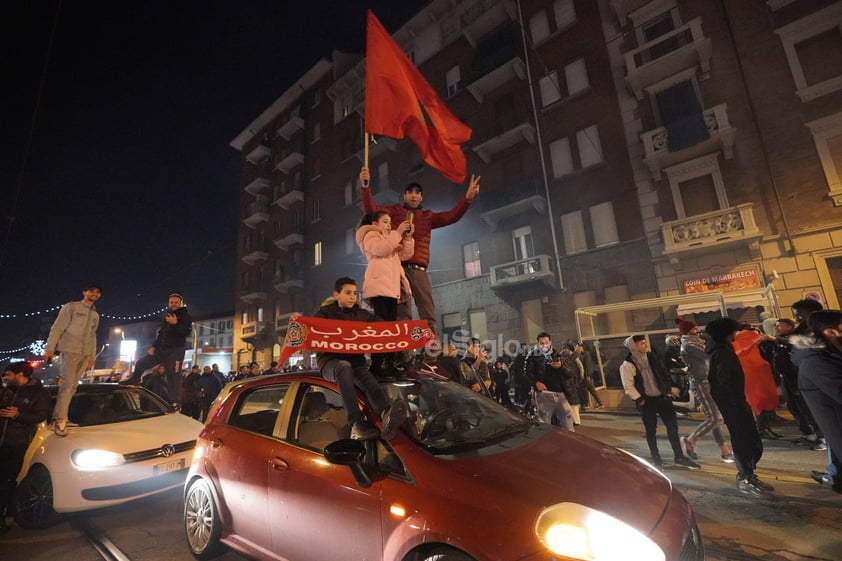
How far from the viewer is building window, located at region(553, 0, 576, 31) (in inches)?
708

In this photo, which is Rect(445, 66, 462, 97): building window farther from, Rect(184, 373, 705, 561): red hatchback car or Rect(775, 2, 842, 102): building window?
Rect(184, 373, 705, 561): red hatchback car

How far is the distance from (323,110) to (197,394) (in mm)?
25430

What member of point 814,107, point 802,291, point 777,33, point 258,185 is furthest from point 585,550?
point 258,185

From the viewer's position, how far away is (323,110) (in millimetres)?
30203

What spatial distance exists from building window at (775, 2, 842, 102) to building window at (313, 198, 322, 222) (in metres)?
25.7

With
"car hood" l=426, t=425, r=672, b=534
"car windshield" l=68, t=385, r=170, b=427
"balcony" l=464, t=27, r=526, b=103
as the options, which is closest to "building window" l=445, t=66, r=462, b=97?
"balcony" l=464, t=27, r=526, b=103

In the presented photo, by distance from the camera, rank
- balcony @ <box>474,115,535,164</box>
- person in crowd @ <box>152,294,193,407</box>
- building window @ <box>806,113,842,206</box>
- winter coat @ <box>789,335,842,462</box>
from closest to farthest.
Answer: winter coat @ <box>789,335,842,462</box>, person in crowd @ <box>152,294,193,407</box>, building window @ <box>806,113,842,206</box>, balcony @ <box>474,115,535,164</box>

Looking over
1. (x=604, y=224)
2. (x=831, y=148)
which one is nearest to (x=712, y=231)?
(x=604, y=224)

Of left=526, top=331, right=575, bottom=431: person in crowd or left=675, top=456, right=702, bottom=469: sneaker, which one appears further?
left=526, top=331, right=575, bottom=431: person in crowd

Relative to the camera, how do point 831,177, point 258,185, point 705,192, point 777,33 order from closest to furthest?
1. point 831,177
2. point 777,33
3. point 705,192
4. point 258,185

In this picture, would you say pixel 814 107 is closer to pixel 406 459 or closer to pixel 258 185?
pixel 406 459

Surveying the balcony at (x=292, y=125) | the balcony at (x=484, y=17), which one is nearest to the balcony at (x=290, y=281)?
the balcony at (x=292, y=125)

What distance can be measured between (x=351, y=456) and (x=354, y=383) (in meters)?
0.65

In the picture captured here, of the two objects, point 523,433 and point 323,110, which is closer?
point 523,433
